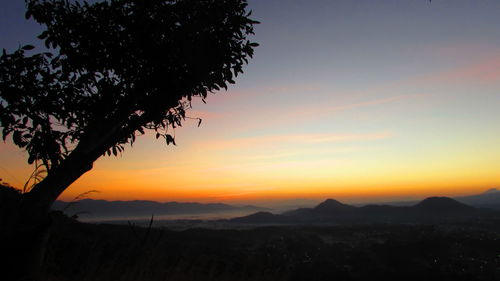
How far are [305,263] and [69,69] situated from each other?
206 feet

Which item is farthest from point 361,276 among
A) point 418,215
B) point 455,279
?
point 418,215

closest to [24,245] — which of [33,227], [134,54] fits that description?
[33,227]

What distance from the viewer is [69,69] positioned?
666 cm

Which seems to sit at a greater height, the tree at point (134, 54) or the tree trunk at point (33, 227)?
the tree at point (134, 54)

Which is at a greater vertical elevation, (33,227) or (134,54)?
(134,54)

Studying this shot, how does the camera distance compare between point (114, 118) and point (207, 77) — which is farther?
point (207, 77)

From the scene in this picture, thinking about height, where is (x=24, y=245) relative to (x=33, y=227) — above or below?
below

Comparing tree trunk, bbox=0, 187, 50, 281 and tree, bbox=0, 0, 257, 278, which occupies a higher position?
tree, bbox=0, 0, 257, 278

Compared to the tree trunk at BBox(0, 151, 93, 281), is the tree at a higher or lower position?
higher

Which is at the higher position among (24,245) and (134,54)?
(134,54)

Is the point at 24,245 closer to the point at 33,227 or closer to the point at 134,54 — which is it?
the point at 33,227

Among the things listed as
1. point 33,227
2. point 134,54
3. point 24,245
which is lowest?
point 24,245

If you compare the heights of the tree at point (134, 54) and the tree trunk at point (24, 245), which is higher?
the tree at point (134, 54)

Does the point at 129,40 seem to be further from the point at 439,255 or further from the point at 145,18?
the point at 439,255
